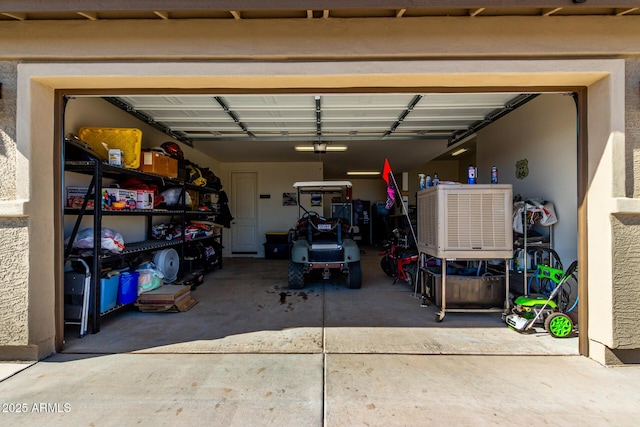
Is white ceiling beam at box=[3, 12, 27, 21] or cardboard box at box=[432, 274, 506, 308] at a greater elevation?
white ceiling beam at box=[3, 12, 27, 21]

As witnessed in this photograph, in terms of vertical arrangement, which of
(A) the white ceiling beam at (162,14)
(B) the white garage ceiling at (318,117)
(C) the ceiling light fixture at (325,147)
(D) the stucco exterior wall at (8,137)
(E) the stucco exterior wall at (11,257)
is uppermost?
(A) the white ceiling beam at (162,14)

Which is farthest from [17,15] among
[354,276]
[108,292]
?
[354,276]

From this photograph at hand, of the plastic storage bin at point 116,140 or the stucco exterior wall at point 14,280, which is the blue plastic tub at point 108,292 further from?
the plastic storage bin at point 116,140

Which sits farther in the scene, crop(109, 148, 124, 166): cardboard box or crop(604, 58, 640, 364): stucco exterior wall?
crop(109, 148, 124, 166): cardboard box

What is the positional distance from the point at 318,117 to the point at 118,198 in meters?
2.86

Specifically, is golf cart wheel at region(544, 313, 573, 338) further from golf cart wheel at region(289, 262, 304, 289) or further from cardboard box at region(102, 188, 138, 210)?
cardboard box at region(102, 188, 138, 210)

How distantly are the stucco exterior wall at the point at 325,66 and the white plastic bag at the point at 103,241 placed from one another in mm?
664

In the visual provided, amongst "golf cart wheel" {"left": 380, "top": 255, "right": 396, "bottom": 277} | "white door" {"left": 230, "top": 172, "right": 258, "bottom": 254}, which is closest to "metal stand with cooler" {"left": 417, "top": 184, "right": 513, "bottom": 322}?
"golf cart wheel" {"left": 380, "top": 255, "right": 396, "bottom": 277}

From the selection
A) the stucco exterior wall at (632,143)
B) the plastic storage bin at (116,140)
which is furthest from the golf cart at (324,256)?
the stucco exterior wall at (632,143)

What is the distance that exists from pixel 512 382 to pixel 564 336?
4.01 feet

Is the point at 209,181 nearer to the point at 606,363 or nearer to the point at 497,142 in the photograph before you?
the point at 497,142

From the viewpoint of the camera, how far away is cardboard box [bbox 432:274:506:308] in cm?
348

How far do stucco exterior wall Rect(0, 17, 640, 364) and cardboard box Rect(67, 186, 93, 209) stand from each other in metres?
0.76

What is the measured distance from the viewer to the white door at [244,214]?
8.89 metres
